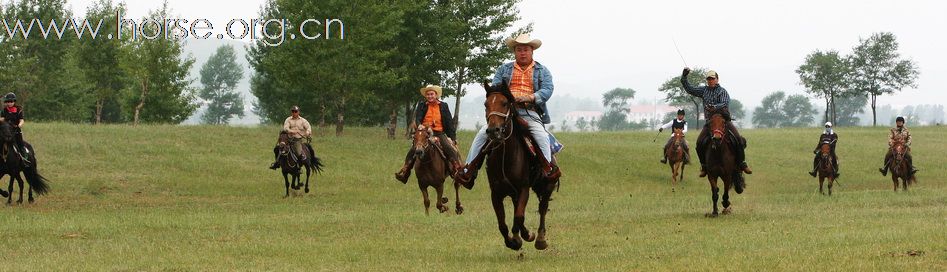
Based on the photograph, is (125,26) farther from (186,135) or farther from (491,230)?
(491,230)

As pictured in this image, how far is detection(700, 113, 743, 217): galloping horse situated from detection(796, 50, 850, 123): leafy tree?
81703 millimetres

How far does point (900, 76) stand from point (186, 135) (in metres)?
69.7

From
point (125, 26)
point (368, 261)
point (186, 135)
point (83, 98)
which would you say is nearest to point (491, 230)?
point (368, 261)

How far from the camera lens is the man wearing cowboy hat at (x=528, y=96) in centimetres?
1398

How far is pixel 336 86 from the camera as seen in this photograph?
5022 cm

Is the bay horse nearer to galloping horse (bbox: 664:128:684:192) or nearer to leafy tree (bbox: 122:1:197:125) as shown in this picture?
galloping horse (bbox: 664:128:684:192)

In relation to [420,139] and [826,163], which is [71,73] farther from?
[420,139]

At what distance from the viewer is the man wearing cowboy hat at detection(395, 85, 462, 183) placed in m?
22.3

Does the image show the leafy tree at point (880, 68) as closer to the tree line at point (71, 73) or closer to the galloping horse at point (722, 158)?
the tree line at point (71, 73)

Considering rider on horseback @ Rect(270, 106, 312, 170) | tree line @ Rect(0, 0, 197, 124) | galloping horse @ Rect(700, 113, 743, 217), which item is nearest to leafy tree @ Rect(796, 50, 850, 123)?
tree line @ Rect(0, 0, 197, 124)

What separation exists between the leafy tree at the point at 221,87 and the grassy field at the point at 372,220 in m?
100.0

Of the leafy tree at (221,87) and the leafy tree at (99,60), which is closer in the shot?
the leafy tree at (99,60)

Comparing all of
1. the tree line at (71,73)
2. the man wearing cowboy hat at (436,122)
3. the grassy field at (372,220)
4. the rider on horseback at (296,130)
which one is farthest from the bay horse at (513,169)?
the tree line at (71,73)

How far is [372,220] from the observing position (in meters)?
21.6
